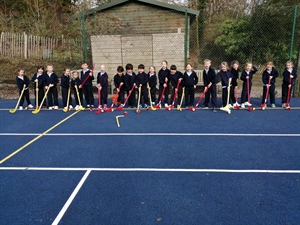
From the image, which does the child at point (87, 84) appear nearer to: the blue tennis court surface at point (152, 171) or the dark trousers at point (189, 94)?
the blue tennis court surface at point (152, 171)

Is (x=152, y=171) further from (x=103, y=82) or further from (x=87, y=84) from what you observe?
(x=87, y=84)

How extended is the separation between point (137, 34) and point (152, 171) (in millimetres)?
8384

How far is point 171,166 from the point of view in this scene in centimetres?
437

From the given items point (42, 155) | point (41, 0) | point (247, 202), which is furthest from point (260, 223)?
point (41, 0)

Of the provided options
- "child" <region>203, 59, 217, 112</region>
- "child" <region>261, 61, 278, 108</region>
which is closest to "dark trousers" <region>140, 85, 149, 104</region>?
"child" <region>203, 59, 217, 112</region>

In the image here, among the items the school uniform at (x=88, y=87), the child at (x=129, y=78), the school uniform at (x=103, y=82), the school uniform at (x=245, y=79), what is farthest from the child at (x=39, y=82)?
the school uniform at (x=245, y=79)

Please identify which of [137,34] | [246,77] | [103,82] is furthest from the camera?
[137,34]

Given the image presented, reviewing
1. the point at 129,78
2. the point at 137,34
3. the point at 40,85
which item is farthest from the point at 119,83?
the point at 137,34

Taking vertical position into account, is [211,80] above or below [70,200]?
above

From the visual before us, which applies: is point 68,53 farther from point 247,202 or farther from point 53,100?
point 247,202

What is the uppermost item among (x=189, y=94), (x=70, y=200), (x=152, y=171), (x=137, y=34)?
(x=137, y=34)

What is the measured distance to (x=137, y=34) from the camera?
1138 cm

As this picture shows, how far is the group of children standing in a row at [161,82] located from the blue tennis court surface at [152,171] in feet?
4.47

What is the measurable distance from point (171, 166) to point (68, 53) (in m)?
12.3
